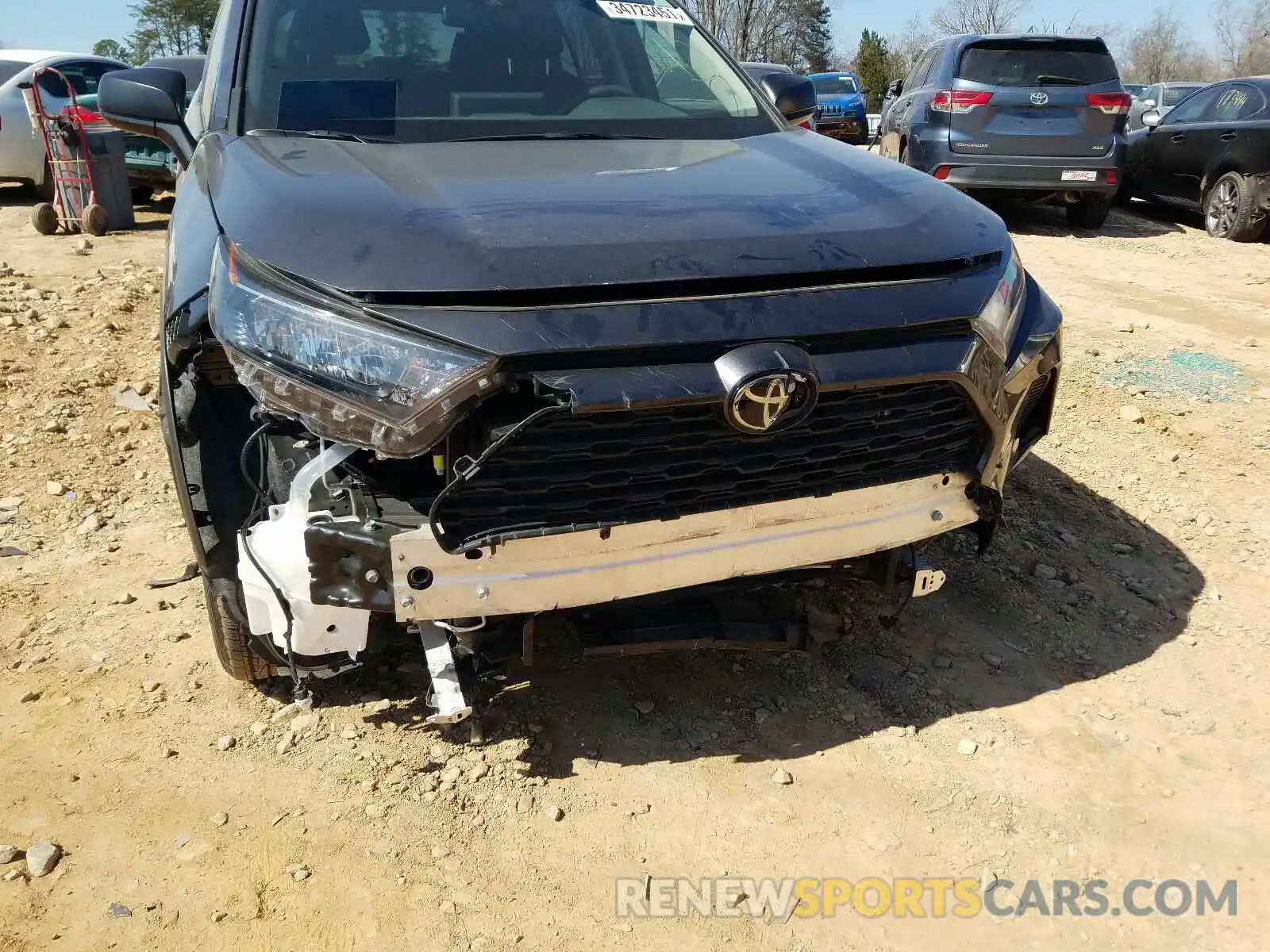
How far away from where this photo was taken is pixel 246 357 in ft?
6.08

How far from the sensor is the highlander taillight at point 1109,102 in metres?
8.56

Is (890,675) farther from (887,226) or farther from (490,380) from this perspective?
(490,380)

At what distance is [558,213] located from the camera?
2.07 m

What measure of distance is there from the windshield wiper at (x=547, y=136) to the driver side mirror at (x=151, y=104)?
1.00 m

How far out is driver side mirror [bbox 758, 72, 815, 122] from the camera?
137 inches

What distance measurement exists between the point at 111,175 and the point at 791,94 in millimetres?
7657

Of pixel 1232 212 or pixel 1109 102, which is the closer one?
pixel 1109 102

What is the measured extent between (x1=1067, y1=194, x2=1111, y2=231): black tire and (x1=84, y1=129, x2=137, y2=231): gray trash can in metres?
8.77

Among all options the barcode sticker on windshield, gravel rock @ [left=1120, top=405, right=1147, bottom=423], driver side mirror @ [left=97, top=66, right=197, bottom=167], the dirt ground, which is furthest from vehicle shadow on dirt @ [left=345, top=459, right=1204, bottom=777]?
the barcode sticker on windshield

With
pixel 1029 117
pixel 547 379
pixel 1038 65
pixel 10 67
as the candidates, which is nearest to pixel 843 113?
pixel 1038 65

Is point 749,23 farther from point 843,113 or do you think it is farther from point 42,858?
point 42,858

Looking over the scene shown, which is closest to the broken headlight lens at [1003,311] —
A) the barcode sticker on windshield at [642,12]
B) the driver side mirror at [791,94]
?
the driver side mirror at [791,94]

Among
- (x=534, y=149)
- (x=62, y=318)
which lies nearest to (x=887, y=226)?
(x=534, y=149)

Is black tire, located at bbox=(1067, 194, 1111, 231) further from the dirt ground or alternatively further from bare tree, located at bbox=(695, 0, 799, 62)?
bare tree, located at bbox=(695, 0, 799, 62)
